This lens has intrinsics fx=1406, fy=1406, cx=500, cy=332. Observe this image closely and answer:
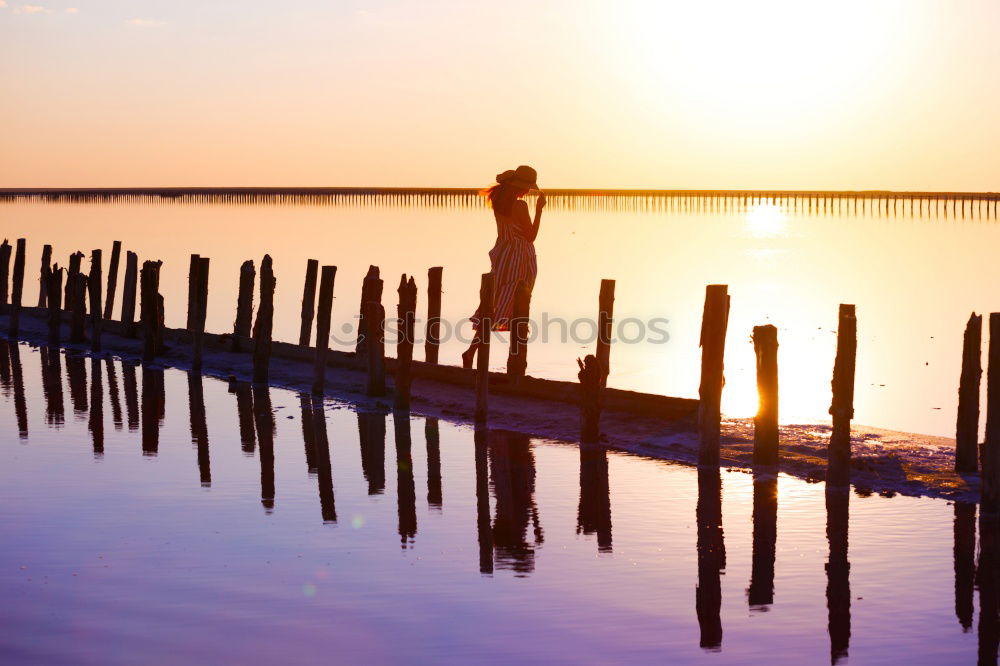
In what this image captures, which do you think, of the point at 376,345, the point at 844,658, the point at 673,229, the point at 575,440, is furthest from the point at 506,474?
the point at 673,229

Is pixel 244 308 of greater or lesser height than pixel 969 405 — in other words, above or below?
above

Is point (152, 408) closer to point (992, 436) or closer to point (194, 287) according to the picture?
point (194, 287)

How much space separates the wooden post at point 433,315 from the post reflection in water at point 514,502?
14.1 feet

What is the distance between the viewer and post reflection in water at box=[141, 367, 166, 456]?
50.9ft

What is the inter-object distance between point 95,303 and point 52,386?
375cm

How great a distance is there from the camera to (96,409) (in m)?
17.8

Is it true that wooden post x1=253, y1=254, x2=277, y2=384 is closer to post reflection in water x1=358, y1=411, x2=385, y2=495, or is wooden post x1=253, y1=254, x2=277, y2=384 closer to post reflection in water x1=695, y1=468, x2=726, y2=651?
post reflection in water x1=358, y1=411, x2=385, y2=495

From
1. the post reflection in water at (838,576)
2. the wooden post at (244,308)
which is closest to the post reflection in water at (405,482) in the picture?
the post reflection in water at (838,576)

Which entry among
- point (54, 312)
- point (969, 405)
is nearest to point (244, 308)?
point (54, 312)

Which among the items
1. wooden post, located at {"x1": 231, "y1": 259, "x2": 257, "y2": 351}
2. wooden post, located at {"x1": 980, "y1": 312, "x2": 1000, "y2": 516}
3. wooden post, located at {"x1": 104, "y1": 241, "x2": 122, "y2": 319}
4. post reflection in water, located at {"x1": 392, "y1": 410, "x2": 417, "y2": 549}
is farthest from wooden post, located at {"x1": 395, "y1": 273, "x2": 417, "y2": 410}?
wooden post, located at {"x1": 104, "y1": 241, "x2": 122, "y2": 319}

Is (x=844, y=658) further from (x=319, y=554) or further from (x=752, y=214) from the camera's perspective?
(x=752, y=214)

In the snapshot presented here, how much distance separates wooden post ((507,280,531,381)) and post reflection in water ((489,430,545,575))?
1.80 metres

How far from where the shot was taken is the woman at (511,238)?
17.4 meters

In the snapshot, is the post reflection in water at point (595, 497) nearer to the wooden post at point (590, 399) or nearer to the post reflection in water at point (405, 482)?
the wooden post at point (590, 399)
